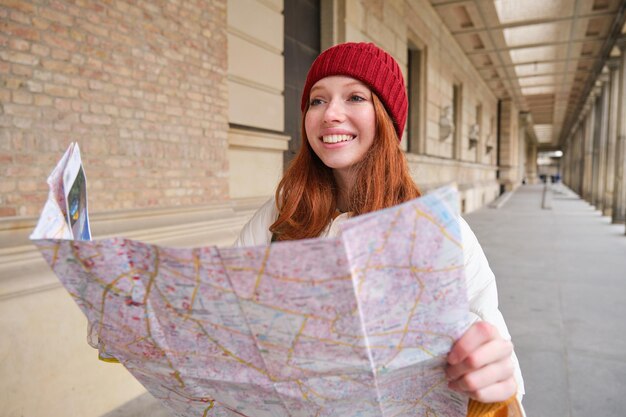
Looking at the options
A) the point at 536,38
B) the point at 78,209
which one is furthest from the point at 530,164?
the point at 78,209

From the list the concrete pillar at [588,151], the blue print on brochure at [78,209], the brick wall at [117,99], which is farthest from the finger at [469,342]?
the concrete pillar at [588,151]

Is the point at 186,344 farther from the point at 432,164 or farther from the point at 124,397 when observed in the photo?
the point at 432,164

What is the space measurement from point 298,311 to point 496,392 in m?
0.38

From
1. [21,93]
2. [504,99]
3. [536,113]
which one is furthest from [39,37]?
[536,113]

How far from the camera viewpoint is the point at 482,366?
717mm

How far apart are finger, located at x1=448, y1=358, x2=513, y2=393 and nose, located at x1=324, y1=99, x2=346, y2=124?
73 centimetres

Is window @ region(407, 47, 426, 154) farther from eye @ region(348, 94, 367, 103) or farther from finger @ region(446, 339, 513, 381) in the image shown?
finger @ region(446, 339, 513, 381)

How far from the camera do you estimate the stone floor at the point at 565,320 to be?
3.09 m

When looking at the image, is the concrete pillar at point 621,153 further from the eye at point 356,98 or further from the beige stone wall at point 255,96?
the eye at point 356,98

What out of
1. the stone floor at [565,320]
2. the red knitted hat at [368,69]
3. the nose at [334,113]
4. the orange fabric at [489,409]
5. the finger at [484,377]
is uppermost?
the red knitted hat at [368,69]

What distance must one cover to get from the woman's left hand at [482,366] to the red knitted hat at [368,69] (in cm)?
77

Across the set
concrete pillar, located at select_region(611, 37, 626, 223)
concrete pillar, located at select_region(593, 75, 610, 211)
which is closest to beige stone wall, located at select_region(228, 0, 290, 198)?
concrete pillar, located at select_region(611, 37, 626, 223)

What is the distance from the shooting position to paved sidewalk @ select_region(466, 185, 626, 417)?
3.08 m

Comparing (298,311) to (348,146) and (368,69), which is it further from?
(368,69)
